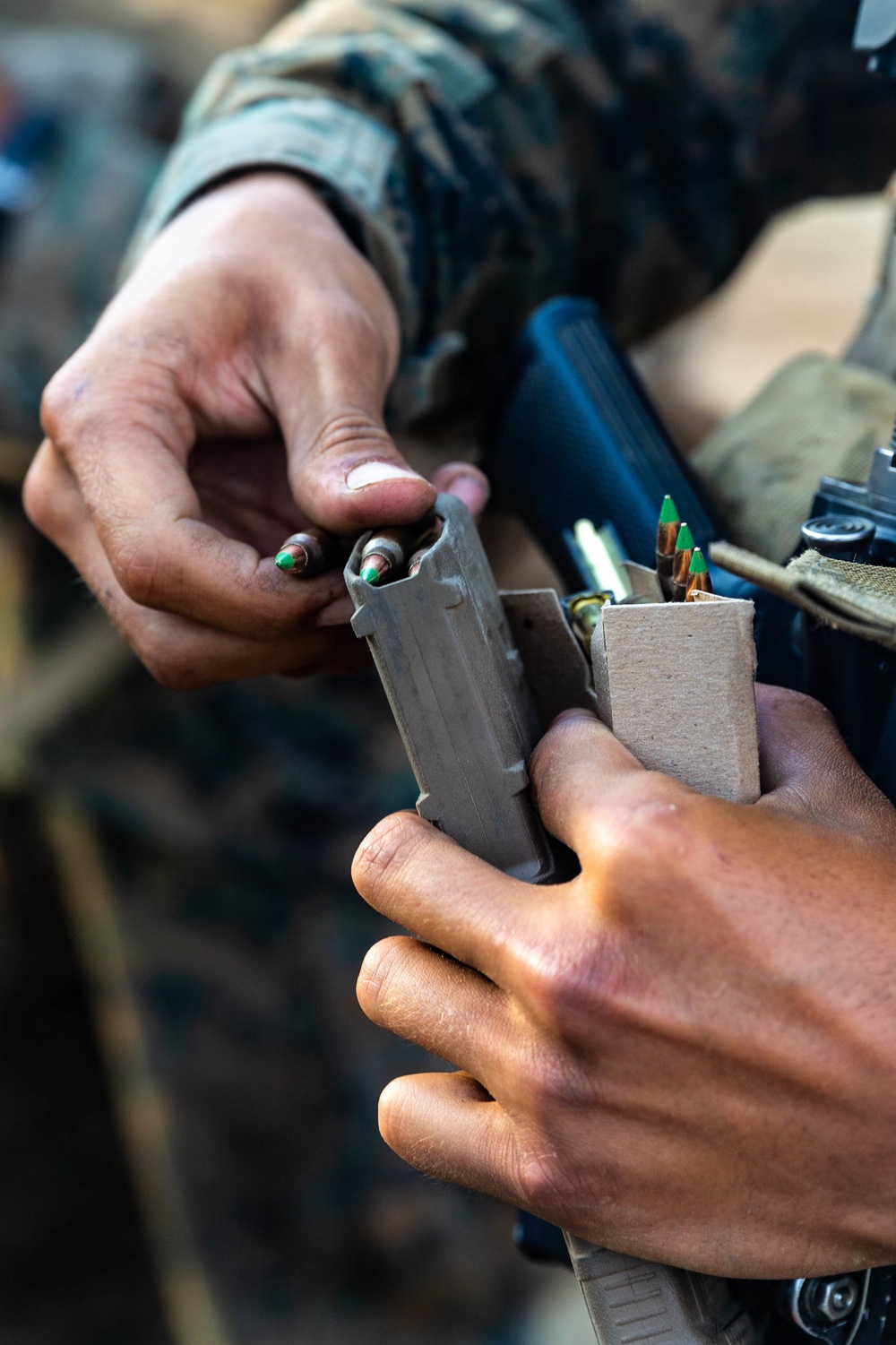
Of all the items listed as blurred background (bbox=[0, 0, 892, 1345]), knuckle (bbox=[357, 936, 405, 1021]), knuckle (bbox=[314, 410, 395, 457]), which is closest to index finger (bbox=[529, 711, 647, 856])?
knuckle (bbox=[357, 936, 405, 1021])

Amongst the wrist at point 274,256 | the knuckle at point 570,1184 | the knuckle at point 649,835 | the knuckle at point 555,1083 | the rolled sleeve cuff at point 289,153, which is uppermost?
the rolled sleeve cuff at point 289,153

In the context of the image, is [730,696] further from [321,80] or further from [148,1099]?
[148,1099]

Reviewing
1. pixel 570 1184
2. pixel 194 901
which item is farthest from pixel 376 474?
pixel 194 901

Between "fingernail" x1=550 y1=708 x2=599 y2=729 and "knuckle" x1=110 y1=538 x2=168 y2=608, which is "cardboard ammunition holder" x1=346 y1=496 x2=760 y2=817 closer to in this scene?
"fingernail" x1=550 y1=708 x2=599 y2=729

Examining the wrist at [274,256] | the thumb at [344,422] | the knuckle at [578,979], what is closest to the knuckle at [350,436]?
the thumb at [344,422]

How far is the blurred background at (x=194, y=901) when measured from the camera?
1.70 meters

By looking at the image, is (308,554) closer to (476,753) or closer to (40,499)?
(476,753)

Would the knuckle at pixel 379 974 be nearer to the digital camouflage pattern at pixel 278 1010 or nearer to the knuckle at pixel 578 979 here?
the knuckle at pixel 578 979

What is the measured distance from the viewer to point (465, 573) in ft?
1.74

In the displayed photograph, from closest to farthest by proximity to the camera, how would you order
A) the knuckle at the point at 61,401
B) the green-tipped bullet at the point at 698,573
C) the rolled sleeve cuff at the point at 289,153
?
the green-tipped bullet at the point at 698,573, the knuckle at the point at 61,401, the rolled sleeve cuff at the point at 289,153

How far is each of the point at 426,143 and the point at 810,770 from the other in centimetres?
74

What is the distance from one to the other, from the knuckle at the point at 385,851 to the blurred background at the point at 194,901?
1104 mm

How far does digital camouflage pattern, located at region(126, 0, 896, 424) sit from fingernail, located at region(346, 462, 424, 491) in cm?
35

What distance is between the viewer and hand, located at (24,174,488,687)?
642 millimetres
